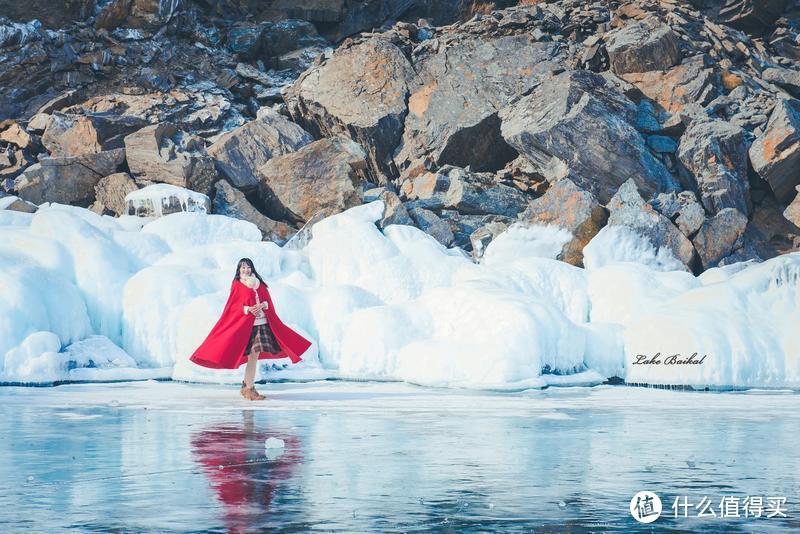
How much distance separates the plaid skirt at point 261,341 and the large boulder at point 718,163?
1039cm

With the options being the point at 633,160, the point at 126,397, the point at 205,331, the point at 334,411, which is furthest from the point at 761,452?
the point at 633,160

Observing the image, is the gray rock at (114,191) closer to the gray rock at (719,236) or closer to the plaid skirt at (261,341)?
the plaid skirt at (261,341)

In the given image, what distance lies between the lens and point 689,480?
4988 mm

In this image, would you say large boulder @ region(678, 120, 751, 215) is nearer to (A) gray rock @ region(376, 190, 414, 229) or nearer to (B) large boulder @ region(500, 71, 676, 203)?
(B) large boulder @ region(500, 71, 676, 203)

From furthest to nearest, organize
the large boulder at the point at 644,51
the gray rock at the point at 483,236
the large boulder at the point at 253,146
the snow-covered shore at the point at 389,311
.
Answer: the large boulder at the point at 644,51 < the large boulder at the point at 253,146 < the gray rock at the point at 483,236 < the snow-covered shore at the point at 389,311

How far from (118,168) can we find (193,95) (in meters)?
5.52

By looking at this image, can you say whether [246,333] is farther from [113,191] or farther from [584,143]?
[584,143]

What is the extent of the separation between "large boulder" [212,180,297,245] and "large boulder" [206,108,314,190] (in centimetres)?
47

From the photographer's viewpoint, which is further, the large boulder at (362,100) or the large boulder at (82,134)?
the large boulder at (362,100)

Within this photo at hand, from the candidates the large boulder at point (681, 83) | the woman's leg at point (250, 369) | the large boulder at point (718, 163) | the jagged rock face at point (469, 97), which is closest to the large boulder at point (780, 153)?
the large boulder at point (718, 163)

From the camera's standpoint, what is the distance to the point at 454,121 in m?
19.6

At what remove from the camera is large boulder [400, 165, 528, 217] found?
690 inches

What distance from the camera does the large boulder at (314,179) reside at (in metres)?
17.1

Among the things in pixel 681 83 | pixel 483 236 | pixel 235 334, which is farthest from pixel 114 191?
pixel 681 83
